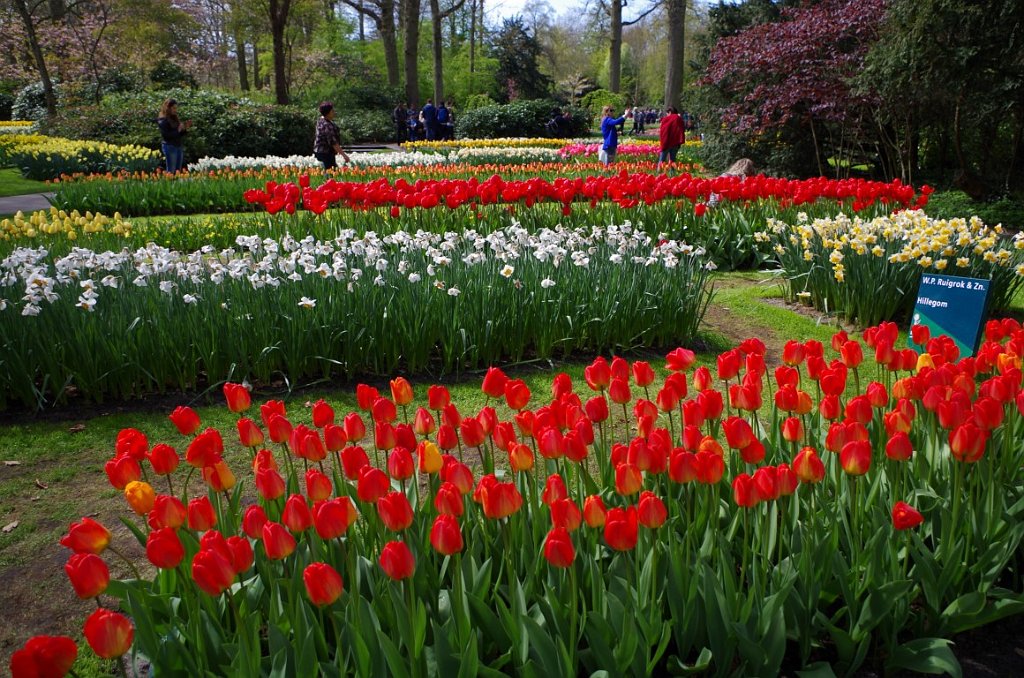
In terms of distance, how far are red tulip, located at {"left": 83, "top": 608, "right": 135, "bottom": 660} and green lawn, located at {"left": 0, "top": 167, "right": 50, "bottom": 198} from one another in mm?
15280

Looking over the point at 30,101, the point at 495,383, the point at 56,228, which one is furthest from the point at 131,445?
the point at 30,101

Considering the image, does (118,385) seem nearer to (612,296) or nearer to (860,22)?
(612,296)

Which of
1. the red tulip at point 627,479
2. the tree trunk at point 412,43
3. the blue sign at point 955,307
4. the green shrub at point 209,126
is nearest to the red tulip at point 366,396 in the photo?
the red tulip at point 627,479

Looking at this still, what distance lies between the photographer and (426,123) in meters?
25.4

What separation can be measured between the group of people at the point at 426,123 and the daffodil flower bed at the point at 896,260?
67.3ft

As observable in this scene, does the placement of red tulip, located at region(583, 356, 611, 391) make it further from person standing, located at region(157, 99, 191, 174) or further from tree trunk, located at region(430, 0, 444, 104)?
tree trunk, located at region(430, 0, 444, 104)

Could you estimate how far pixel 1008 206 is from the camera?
11.3m

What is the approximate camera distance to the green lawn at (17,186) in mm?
14297

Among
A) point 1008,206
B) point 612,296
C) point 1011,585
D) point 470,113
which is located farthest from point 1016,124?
point 470,113

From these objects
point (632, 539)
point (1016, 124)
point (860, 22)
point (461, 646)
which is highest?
point (860, 22)

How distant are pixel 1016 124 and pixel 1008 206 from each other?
1.42 m

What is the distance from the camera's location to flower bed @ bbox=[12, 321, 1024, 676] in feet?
5.22

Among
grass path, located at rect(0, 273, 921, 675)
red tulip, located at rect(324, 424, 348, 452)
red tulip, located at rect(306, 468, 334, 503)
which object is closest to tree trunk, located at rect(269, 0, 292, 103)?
grass path, located at rect(0, 273, 921, 675)

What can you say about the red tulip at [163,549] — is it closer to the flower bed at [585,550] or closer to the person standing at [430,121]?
the flower bed at [585,550]
